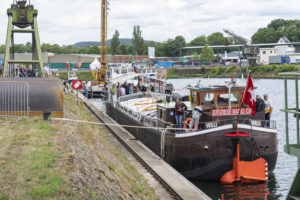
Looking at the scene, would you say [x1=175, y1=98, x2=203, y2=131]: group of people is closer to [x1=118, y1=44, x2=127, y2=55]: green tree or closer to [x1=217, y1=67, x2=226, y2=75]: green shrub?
[x1=217, y1=67, x2=226, y2=75]: green shrub

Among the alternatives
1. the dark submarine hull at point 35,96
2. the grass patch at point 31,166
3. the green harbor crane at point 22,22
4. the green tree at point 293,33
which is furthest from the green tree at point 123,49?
A: the grass patch at point 31,166

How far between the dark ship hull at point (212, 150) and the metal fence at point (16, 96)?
645 centimetres

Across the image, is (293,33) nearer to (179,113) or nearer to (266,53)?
(266,53)

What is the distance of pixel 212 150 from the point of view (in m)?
18.6

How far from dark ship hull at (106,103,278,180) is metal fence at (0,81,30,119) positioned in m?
6.45

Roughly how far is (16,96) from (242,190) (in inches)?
380

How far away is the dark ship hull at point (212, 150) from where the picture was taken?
18.4m

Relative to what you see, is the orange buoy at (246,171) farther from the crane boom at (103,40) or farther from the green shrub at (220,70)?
the green shrub at (220,70)

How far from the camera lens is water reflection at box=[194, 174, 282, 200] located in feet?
57.6

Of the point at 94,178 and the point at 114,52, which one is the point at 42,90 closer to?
the point at 94,178

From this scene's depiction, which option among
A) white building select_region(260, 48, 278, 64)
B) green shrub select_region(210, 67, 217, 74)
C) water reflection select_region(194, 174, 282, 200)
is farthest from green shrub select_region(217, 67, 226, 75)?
water reflection select_region(194, 174, 282, 200)

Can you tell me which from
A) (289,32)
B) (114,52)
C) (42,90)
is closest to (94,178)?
(42,90)

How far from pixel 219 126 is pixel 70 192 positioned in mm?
10747

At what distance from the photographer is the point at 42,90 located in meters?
17.0
